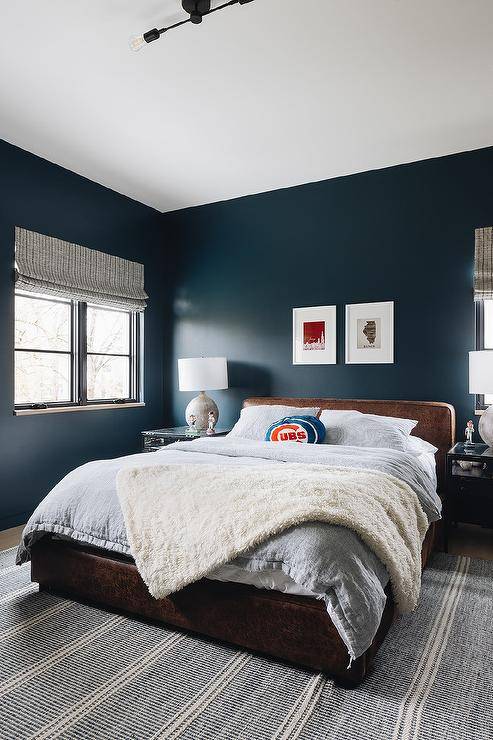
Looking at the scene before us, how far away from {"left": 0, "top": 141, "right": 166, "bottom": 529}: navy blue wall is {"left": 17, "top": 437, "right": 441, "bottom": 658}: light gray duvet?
1.32 metres

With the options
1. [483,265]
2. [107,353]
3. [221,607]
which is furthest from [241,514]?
[107,353]

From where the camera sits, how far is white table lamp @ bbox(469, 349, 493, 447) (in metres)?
3.31

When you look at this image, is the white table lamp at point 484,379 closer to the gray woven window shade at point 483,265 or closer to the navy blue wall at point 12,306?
the gray woven window shade at point 483,265

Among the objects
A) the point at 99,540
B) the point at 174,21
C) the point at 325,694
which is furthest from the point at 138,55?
the point at 325,694

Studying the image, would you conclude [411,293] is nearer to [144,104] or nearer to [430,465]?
[430,465]

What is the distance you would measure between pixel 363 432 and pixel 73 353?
2.54 m

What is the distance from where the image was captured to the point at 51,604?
2486 mm

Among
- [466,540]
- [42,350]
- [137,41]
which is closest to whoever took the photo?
[137,41]

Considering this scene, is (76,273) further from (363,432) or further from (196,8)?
(363,432)

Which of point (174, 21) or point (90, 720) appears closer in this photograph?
point (90, 720)

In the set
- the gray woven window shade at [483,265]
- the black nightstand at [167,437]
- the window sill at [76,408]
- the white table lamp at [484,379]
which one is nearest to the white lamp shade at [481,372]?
the white table lamp at [484,379]

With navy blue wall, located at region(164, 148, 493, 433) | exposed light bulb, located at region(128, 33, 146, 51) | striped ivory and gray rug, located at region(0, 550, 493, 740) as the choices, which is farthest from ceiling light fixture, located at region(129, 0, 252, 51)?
striped ivory and gray rug, located at region(0, 550, 493, 740)

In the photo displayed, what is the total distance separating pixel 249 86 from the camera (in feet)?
9.78

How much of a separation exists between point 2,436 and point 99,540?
179 cm
